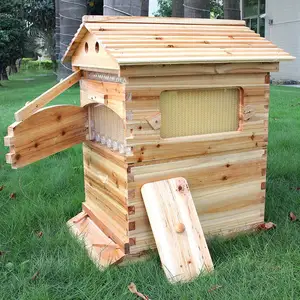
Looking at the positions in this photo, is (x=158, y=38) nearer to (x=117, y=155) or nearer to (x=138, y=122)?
(x=138, y=122)

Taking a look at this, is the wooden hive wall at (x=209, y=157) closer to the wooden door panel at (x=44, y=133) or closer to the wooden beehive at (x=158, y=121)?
the wooden beehive at (x=158, y=121)

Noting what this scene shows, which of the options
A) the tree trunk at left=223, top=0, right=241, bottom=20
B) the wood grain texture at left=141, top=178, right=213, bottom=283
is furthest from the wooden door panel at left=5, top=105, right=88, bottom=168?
the tree trunk at left=223, top=0, right=241, bottom=20

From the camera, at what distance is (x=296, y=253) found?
2939 millimetres

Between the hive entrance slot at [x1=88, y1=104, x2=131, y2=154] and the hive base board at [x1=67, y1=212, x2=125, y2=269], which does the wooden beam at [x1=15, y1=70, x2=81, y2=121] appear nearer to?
the hive entrance slot at [x1=88, y1=104, x2=131, y2=154]

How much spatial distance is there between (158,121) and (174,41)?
0.54 metres

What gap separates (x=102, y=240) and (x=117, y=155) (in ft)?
2.05

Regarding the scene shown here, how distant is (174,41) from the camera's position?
119 inches

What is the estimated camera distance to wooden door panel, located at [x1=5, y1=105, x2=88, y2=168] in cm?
305

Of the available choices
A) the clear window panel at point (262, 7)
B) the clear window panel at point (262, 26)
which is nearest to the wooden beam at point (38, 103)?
the clear window panel at point (262, 26)

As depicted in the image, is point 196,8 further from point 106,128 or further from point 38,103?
point 38,103

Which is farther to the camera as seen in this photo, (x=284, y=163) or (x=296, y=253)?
(x=284, y=163)

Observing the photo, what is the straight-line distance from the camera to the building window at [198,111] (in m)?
A: 3.04

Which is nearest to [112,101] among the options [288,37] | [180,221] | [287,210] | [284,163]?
[180,221]

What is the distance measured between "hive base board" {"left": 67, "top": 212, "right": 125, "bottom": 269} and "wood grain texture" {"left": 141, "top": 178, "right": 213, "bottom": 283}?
31cm
